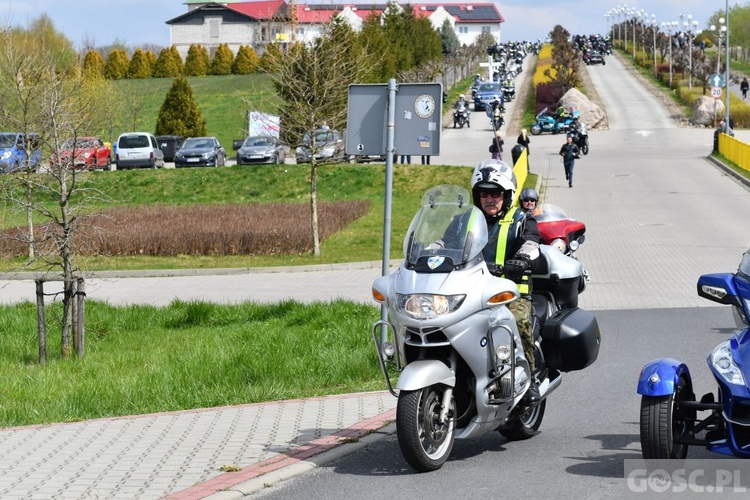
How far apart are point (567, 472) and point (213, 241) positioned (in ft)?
64.2

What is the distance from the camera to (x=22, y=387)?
1125cm

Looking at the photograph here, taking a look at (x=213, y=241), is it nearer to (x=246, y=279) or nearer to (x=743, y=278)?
(x=246, y=279)

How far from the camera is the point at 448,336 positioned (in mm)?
6992

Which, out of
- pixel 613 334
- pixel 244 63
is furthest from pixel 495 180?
pixel 244 63

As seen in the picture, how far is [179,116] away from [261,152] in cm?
1583

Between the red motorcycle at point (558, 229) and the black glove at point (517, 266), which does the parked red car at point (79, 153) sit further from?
the black glove at point (517, 266)

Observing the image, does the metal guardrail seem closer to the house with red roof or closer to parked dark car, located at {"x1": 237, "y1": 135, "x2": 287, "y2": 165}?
parked dark car, located at {"x1": 237, "y1": 135, "x2": 287, "y2": 165}

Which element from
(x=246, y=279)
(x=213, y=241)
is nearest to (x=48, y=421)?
(x=246, y=279)

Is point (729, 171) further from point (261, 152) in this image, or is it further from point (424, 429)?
point (424, 429)

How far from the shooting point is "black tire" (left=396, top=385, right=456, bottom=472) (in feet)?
22.5

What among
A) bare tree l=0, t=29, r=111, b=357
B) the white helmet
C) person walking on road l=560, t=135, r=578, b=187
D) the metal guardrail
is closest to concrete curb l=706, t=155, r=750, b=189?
the metal guardrail

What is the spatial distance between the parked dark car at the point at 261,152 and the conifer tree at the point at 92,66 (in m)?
7.42

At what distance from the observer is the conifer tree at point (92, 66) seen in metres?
58.6

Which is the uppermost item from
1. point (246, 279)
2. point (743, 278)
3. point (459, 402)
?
point (743, 278)
